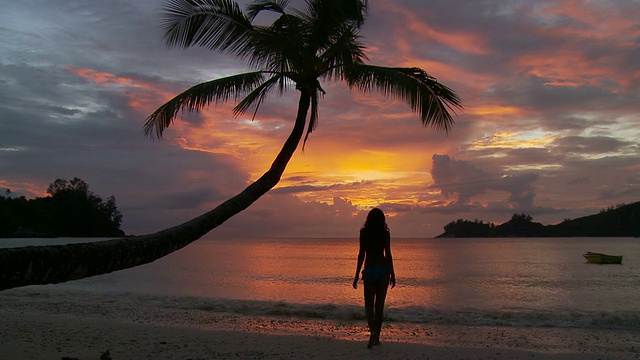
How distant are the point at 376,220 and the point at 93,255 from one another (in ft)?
13.5

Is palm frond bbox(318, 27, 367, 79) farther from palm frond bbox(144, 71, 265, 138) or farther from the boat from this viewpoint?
the boat

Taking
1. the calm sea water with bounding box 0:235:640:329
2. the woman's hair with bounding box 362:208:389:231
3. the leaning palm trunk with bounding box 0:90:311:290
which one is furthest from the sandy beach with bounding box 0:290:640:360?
the leaning palm trunk with bounding box 0:90:311:290

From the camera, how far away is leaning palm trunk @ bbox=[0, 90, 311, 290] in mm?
3301

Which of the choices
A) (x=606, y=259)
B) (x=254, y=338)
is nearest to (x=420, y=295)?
(x=254, y=338)

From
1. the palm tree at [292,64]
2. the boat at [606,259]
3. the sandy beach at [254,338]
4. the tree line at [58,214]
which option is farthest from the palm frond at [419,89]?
the tree line at [58,214]

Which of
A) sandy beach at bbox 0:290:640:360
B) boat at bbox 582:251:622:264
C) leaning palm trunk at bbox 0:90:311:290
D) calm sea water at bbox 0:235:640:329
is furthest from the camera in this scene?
boat at bbox 582:251:622:264

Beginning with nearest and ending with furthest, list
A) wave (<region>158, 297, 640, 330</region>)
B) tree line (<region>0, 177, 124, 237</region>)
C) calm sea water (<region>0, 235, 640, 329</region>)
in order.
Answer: wave (<region>158, 297, 640, 330</region>), calm sea water (<region>0, 235, 640, 329</region>), tree line (<region>0, 177, 124, 237</region>)

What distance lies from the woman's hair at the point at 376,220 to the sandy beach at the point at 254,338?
2124 millimetres

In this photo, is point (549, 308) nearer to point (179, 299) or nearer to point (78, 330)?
point (179, 299)

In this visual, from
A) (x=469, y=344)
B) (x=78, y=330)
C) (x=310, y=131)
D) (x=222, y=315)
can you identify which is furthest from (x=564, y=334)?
(x=78, y=330)

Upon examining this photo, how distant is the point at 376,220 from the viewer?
7059 millimetres

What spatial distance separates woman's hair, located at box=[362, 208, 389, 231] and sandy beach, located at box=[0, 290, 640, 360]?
2124 mm

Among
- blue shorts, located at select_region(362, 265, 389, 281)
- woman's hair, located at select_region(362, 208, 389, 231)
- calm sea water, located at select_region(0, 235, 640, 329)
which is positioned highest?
woman's hair, located at select_region(362, 208, 389, 231)

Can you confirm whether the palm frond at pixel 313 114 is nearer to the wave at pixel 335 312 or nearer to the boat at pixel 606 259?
the wave at pixel 335 312
